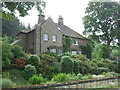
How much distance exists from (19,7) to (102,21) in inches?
684

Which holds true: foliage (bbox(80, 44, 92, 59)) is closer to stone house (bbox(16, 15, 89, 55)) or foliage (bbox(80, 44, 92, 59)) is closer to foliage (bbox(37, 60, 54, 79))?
stone house (bbox(16, 15, 89, 55))

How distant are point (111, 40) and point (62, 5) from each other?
709 inches

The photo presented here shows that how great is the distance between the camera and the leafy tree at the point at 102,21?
19884mm

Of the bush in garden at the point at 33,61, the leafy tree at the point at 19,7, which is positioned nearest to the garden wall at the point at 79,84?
the leafy tree at the point at 19,7

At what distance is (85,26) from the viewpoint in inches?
944

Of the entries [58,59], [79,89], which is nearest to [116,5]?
[58,59]

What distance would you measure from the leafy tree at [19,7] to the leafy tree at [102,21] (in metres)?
14.2

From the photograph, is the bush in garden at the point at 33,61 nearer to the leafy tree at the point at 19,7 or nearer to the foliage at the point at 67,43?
the leafy tree at the point at 19,7

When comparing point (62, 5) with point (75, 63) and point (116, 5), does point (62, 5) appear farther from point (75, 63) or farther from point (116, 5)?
point (116, 5)

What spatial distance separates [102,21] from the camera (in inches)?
869

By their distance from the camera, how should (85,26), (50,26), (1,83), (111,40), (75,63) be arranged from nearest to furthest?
(1,83)
(75,63)
(50,26)
(111,40)
(85,26)

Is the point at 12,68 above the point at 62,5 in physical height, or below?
below

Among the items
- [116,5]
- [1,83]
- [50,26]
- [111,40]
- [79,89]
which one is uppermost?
[116,5]

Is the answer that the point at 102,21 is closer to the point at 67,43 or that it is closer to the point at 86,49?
the point at 86,49
